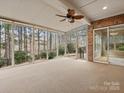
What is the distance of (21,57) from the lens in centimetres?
602

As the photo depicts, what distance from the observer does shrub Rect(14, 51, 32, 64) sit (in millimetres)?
5764

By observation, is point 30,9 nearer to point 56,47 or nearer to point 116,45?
point 56,47

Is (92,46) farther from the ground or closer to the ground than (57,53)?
farther from the ground

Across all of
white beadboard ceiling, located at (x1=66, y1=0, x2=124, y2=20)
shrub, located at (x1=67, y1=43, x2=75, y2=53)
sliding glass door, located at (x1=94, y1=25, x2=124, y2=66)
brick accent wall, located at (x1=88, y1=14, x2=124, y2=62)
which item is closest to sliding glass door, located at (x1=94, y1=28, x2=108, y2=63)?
sliding glass door, located at (x1=94, y1=25, x2=124, y2=66)

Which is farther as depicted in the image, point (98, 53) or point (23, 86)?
point (98, 53)

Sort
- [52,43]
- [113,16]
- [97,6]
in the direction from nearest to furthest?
[97,6] < [113,16] < [52,43]

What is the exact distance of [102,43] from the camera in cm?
680

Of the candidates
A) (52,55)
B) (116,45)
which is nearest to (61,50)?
(52,55)

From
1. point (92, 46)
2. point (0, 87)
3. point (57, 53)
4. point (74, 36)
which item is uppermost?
point (74, 36)

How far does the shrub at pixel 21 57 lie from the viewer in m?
5.76

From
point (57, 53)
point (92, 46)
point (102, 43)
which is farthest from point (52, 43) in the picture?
point (102, 43)

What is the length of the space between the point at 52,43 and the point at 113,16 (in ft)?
15.6

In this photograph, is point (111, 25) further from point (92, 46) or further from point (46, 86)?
point (46, 86)

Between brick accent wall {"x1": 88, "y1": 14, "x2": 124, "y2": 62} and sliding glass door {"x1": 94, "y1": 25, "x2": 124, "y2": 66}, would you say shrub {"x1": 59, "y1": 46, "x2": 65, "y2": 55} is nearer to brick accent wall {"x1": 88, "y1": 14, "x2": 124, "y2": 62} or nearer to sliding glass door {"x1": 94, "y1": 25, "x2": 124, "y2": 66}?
brick accent wall {"x1": 88, "y1": 14, "x2": 124, "y2": 62}
